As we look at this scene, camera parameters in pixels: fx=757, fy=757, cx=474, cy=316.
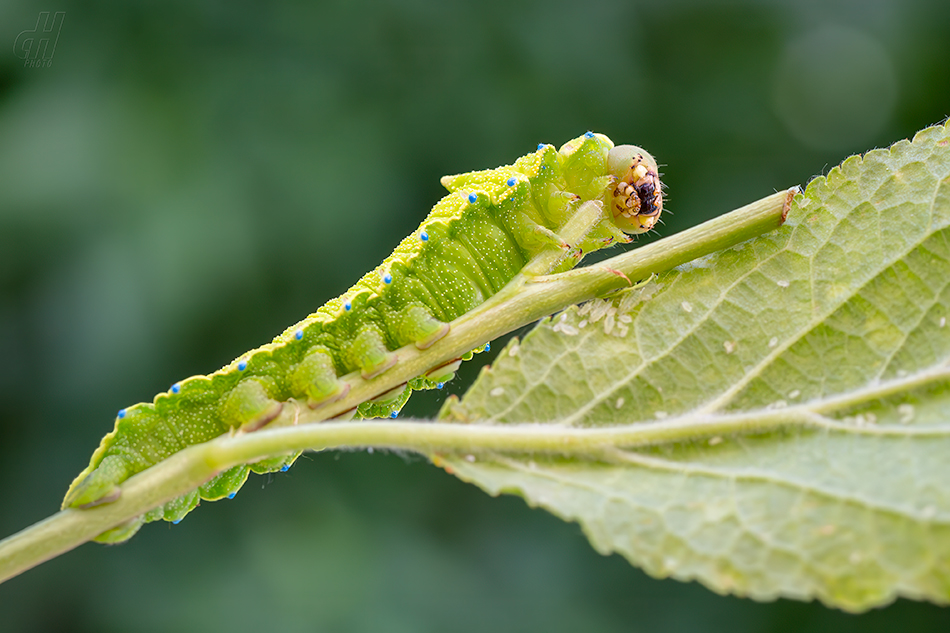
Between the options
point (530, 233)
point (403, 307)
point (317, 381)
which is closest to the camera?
point (317, 381)

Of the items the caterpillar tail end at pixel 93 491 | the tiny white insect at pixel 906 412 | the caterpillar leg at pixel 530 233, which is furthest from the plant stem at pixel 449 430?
the caterpillar leg at pixel 530 233

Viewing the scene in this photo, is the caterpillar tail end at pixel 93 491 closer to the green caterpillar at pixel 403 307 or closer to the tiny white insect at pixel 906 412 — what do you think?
the green caterpillar at pixel 403 307

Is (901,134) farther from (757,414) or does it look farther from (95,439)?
(95,439)

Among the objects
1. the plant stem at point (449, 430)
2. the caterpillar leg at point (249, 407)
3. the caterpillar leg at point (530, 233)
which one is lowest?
the plant stem at point (449, 430)

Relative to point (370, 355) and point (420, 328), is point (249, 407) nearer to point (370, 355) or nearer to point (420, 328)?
point (370, 355)

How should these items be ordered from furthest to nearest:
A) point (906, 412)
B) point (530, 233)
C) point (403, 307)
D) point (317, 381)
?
point (530, 233) < point (403, 307) < point (317, 381) < point (906, 412)

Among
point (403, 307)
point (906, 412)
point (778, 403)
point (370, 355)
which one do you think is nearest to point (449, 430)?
point (370, 355)
